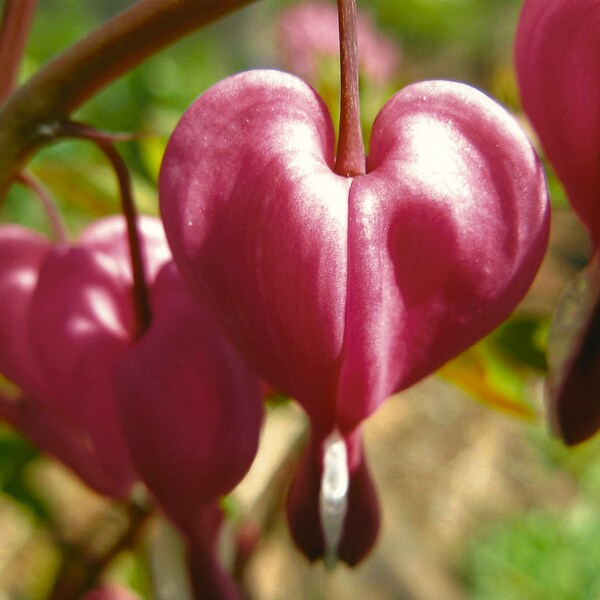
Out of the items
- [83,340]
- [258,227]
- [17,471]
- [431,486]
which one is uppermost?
[258,227]

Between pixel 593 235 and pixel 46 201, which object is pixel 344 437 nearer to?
pixel 593 235

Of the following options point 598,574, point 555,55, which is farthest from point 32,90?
point 598,574

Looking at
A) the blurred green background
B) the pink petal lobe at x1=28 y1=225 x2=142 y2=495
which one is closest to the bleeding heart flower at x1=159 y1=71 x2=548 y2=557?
the pink petal lobe at x1=28 y1=225 x2=142 y2=495

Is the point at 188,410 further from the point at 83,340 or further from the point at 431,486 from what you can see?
the point at 431,486

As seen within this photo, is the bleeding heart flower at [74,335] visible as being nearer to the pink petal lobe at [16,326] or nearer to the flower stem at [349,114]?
the pink petal lobe at [16,326]

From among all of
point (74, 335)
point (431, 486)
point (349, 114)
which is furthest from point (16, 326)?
point (431, 486)

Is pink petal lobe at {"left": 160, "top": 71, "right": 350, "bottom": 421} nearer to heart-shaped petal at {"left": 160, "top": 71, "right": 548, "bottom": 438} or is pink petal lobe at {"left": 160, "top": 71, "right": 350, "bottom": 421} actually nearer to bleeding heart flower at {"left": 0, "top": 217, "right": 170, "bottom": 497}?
heart-shaped petal at {"left": 160, "top": 71, "right": 548, "bottom": 438}
